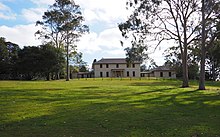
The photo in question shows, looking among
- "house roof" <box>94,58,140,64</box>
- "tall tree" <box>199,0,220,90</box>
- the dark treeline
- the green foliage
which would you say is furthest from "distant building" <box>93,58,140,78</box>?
"tall tree" <box>199,0,220,90</box>

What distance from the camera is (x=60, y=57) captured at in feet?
220

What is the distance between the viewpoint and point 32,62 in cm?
6550

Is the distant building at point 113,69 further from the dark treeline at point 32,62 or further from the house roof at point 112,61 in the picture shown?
the dark treeline at point 32,62

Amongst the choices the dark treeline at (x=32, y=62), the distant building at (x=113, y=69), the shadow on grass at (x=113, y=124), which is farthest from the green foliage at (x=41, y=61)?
the shadow on grass at (x=113, y=124)

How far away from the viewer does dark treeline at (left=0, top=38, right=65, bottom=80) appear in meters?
65.1

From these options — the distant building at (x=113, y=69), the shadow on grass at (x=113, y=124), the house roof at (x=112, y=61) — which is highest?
the house roof at (x=112, y=61)

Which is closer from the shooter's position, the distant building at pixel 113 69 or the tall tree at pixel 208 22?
the tall tree at pixel 208 22

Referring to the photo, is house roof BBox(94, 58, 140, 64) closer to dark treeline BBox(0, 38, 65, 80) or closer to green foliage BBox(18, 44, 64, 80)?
dark treeline BBox(0, 38, 65, 80)

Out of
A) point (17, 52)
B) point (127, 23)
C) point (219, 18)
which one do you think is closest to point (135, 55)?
point (127, 23)

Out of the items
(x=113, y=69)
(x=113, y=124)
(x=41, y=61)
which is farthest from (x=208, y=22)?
(x=113, y=69)

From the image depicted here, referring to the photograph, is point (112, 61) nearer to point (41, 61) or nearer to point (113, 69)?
point (113, 69)

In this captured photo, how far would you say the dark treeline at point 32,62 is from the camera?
65.1 meters

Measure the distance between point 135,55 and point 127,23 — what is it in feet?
14.8

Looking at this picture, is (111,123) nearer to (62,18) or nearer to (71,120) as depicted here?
(71,120)
